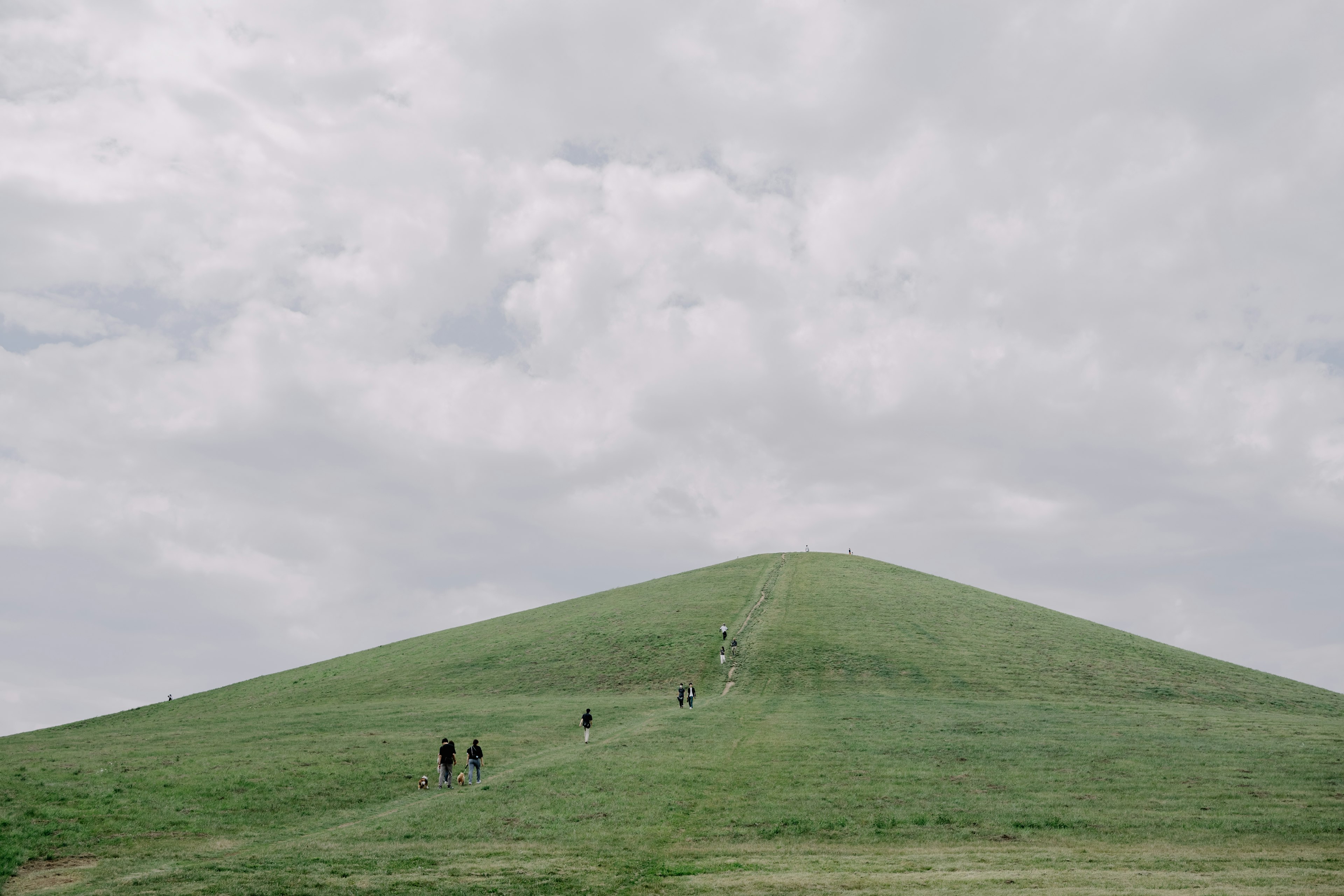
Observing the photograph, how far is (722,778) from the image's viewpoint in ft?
116

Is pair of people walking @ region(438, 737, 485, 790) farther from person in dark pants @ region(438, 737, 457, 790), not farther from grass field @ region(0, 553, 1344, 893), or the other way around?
grass field @ region(0, 553, 1344, 893)

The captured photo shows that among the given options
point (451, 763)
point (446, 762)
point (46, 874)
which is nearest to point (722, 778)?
point (451, 763)

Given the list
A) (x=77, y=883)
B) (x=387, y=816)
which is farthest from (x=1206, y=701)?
(x=77, y=883)

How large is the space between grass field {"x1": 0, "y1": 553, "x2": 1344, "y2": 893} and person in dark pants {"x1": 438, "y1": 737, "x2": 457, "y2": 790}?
167 cm

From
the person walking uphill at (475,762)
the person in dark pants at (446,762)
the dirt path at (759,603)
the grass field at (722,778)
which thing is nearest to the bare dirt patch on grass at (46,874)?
the grass field at (722,778)

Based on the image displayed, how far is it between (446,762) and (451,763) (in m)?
0.20

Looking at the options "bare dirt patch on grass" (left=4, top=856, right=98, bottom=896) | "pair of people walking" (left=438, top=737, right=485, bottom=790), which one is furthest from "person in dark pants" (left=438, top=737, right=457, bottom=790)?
"bare dirt patch on grass" (left=4, top=856, right=98, bottom=896)

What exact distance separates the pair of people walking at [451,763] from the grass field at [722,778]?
103 centimetres

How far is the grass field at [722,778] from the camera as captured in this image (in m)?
24.0

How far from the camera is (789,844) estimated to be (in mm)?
27156

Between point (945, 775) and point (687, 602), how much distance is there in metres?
53.6

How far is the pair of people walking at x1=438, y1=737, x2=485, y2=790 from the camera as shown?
36.0 metres

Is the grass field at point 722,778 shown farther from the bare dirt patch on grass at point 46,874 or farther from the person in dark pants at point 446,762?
the person in dark pants at point 446,762

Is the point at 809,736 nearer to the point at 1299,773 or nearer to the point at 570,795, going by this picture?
the point at 570,795
